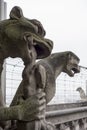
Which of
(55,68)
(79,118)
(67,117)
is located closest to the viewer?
(55,68)

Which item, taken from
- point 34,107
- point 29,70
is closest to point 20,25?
point 29,70

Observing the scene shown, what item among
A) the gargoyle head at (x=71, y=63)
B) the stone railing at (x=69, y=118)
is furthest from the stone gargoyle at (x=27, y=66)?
the stone railing at (x=69, y=118)

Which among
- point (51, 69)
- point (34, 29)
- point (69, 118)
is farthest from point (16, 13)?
point (69, 118)

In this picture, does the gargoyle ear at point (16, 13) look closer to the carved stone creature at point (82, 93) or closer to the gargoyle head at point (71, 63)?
the gargoyle head at point (71, 63)

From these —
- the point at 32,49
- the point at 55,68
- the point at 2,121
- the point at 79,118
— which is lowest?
the point at 79,118

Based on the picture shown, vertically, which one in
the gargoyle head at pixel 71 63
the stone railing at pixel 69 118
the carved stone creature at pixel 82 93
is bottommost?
the carved stone creature at pixel 82 93

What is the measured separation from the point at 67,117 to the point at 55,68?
1.04m

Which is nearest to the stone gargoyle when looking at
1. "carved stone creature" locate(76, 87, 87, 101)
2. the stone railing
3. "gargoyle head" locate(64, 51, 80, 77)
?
"gargoyle head" locate(64, 51, 80, 77)

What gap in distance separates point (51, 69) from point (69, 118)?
1.11m

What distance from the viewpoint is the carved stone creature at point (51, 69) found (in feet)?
4.05

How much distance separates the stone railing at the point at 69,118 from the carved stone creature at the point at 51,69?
461mm

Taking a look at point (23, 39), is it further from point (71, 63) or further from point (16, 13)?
point (71, 63)

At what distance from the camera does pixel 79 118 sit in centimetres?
278

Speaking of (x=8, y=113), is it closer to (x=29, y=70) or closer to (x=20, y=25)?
(x=29, y=70)
